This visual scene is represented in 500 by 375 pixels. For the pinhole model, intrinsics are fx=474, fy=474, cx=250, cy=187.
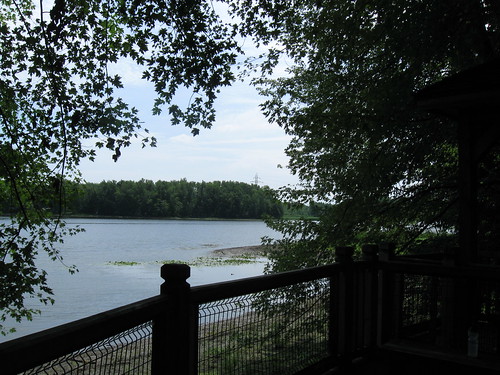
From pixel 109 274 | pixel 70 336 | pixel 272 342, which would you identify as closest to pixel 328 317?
pixel 272 342

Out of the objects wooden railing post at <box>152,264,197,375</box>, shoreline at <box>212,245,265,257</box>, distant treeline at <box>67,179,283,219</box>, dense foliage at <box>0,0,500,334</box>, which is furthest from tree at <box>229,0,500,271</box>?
distant treeline at <box>67,179,283,219</box>

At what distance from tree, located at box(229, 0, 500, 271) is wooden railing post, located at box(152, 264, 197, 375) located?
607 cm

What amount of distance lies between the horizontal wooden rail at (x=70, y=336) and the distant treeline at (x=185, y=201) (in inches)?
2698

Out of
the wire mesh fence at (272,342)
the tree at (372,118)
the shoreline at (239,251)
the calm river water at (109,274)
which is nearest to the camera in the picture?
the wire mesh fence at (272,342)

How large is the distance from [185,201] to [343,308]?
79666mm

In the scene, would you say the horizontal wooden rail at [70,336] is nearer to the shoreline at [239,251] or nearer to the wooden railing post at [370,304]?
the wooden railing post at [370,304]

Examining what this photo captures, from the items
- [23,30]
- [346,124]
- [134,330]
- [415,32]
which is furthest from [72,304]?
[134,330]

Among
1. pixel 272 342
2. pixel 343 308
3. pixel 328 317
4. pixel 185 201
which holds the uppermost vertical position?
pixel 185 201

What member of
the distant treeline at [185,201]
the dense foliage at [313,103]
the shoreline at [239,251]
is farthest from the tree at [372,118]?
the distant treeline at [185,201]

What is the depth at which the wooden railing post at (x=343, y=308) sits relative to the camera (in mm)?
4562

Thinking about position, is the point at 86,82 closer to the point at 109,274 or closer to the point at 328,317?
the point at 328,317

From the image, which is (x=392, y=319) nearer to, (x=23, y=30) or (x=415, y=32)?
(x=415, y=32)

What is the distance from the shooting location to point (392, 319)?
200 inches

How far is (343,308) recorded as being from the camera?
4.60 meters
